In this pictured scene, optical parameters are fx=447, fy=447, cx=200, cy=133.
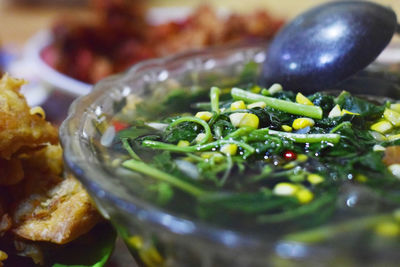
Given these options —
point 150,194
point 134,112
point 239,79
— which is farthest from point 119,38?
point 150,194

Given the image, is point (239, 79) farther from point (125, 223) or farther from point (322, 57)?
point (125, 223)

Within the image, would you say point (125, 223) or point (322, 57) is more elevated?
point (322, 57)

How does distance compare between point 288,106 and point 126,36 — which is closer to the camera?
point 288,106

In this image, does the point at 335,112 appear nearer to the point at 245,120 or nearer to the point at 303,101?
the point at 303,101

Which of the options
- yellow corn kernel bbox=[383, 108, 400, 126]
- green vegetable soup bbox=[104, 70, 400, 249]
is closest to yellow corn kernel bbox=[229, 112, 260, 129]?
green vegetable soup bbox=[104, 70, 400, 249]

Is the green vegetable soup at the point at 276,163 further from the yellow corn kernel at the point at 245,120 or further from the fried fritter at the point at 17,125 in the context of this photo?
the fried fritter at the point at 17,125

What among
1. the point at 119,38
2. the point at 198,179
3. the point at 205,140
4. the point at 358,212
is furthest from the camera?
the point at 119,38

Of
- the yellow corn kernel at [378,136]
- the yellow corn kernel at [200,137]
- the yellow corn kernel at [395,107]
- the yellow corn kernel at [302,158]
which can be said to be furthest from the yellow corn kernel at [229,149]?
the yellow corn kernel at [395,107]

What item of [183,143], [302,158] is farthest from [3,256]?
[302,158]
